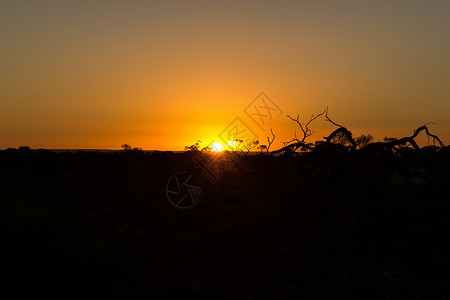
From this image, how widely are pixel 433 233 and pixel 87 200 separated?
14.8 meters

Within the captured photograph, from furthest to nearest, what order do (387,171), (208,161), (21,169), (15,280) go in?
1. (21,169)
2. (208,161)
3. (387,171)
4. (15,280)

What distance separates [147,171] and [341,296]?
83.9 ft

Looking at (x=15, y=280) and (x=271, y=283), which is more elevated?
(x=15, y=280)

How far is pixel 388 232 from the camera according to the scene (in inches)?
521

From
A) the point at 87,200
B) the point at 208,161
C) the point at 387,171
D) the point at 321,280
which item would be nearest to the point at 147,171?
the point at 208,161

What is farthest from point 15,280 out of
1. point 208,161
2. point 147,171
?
point 147,171

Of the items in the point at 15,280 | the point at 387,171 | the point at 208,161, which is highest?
the point at 208,161

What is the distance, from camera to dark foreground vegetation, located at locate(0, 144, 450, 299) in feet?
24.2

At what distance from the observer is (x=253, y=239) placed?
1212 centimetres

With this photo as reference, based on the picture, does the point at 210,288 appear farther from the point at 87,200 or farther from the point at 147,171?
the point at 147,171

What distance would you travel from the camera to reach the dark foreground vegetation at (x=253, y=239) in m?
7.38

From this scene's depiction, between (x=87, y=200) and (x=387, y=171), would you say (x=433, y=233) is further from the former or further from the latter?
(x=87, y=200)

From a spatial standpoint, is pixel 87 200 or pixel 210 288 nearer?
pixel 210 288

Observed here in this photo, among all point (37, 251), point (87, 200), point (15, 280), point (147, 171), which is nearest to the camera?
point (15, 280)
